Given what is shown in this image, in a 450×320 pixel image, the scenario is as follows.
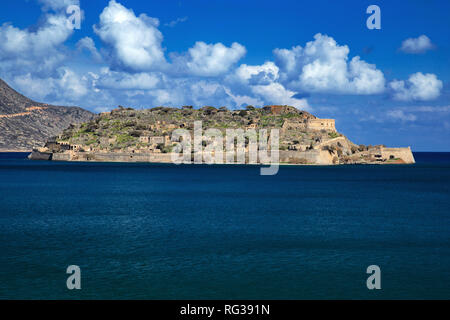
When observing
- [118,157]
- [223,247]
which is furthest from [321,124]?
[223,247]

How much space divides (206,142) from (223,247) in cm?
13117

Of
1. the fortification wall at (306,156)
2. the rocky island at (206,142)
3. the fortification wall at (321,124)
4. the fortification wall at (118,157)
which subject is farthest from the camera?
the fortification wall at (321,124)

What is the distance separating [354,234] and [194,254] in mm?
12841

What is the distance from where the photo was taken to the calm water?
22.8m

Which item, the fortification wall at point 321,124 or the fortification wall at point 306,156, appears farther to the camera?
the fortification wall at point 321,124

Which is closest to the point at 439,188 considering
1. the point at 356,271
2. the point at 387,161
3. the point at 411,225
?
the point at 411,225

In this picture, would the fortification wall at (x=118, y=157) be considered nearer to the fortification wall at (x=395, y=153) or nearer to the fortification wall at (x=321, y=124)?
the fortification wall at (x=321, y=124)

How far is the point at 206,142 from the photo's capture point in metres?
162

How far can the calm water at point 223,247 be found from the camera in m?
22.8

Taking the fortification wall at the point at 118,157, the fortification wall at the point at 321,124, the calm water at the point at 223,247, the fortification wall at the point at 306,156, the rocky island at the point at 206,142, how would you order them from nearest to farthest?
the calm water at the point at 223,247 → the fortification wall at the point at 306,156 → the rocky island at the point at 206,142 → the fortification wall at the point at 118,157 → the fortification wall at the point at 321,124

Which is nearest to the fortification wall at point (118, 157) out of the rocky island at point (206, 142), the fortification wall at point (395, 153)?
the rocky island at point (206, 142)

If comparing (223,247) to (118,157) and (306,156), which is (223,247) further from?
(118,157)

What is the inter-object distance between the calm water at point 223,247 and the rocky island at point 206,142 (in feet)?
304
